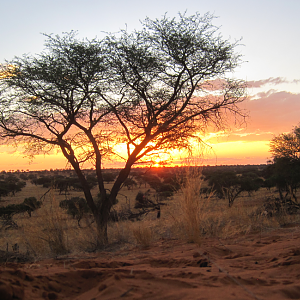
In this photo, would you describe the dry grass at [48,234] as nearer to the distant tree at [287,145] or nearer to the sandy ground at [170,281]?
the sandy ground at [170,281]

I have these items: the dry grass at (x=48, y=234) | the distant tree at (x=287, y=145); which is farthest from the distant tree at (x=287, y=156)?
the dry grass at (x=48, y=234)

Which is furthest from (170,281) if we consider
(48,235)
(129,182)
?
(129,182)

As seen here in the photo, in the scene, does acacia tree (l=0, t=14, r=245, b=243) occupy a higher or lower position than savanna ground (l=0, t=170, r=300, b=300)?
higher

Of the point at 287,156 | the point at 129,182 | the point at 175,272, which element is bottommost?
the point at 129,182

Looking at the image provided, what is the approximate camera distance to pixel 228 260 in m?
3.91

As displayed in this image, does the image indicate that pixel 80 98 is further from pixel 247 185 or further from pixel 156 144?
pixel 247 185

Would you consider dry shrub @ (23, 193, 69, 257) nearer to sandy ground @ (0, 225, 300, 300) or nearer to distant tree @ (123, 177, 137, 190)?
sandy ground @ (0, 225, 300, 300)

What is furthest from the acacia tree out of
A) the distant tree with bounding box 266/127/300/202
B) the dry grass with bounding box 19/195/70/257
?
the distant tree with bounding box 266/127/300/202

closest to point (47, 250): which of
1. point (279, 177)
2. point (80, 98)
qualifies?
point (80, 98)

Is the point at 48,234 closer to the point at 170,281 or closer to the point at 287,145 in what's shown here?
the point at 170,281

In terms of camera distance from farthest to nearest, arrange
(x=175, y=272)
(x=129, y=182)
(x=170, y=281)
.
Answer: (x=129, y=182), (x=175, y=272), (x=170, y=281)

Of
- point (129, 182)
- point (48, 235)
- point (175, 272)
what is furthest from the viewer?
Result: point (129, 182)

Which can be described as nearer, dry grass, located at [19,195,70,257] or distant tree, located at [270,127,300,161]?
dry grass, located at [19,195,70,257]

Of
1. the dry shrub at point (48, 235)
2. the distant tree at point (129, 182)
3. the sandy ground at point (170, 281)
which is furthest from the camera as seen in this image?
the distant tree at point (129, 182)
